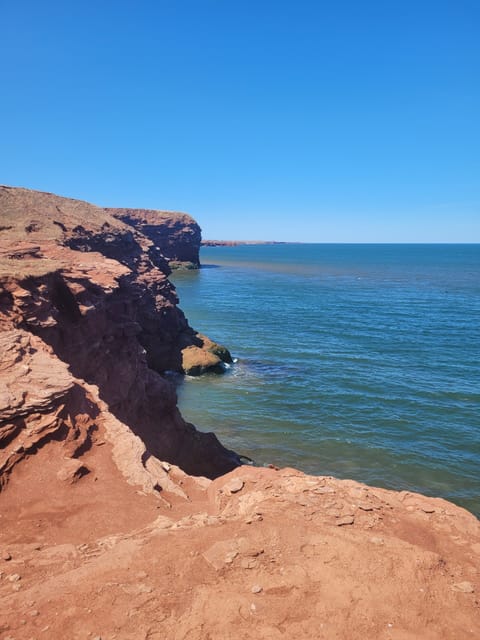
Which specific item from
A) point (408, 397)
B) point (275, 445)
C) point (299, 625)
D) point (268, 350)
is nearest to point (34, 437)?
point (299, 625)

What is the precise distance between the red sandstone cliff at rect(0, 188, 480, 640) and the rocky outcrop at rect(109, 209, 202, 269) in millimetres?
132287

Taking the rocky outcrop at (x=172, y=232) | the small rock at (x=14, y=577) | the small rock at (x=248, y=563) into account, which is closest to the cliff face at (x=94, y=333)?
the small rock at (x=14, y=577)

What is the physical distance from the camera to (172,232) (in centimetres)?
15238

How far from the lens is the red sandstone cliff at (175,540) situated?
22.8 ft

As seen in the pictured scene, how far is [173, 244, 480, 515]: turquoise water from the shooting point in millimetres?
28000

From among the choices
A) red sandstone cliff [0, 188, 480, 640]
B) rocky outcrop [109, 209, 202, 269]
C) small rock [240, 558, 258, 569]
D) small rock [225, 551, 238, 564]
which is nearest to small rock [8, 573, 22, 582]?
red sandstone cliff [0, 188, 480, 640]

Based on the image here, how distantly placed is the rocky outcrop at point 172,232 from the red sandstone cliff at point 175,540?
132287 mm

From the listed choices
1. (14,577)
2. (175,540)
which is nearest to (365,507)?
(175,540)

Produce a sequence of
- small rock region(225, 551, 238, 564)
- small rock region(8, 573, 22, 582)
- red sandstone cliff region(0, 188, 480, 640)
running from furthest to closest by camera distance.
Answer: small rock region(225, 551, 238, 564) → small rock region(8, 573, 22, 582) → red sandstone cliff region(0, 188, 480, 640)

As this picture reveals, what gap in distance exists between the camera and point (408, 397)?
36.7 metres

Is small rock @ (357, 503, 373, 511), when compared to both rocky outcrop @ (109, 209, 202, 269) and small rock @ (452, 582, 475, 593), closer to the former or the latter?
small rock @ (452, 582, 475, 593)

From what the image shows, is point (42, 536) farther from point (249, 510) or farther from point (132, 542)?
point (249, 510)

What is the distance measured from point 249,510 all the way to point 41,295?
1129 centimetres

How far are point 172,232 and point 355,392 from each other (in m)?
125
